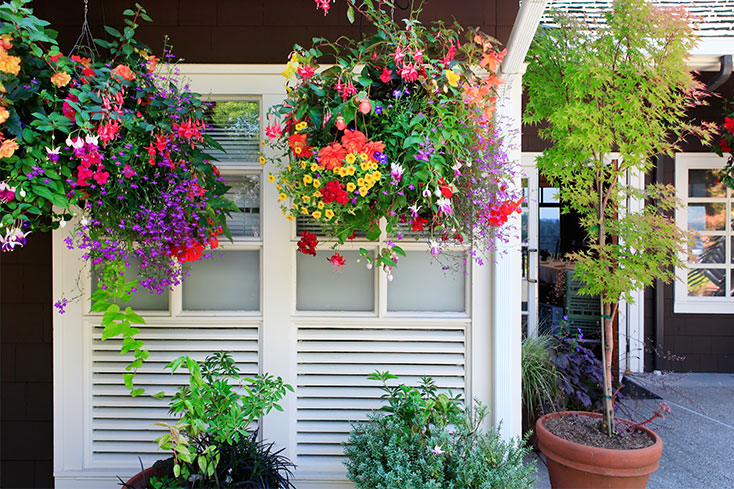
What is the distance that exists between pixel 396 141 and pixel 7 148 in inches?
45.9

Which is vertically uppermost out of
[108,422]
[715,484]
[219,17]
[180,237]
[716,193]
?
[219,17]

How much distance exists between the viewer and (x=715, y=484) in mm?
2557

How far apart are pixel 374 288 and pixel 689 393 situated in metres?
3.22

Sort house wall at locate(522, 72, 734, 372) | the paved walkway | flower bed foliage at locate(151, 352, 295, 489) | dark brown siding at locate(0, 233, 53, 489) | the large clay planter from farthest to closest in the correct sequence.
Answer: house wall at locate(522, 72, 734, 372), the paved walkway, dark brown siding at locate(0, 233, 53, 489), the large clay planter, flower bed foliage at locate(151, 352, 295, 489)

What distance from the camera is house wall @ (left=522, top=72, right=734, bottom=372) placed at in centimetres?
438

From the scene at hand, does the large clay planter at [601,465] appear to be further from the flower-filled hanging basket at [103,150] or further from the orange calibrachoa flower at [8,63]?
the orange calibrachoa flower at [8,63]

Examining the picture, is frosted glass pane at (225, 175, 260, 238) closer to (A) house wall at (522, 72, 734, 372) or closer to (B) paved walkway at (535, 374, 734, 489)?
(B) paved walkway at (535, 374, 734, 489)

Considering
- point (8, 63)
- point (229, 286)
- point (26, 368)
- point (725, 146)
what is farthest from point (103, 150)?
point (725, 146)

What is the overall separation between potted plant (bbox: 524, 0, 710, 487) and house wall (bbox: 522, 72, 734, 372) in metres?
2.40

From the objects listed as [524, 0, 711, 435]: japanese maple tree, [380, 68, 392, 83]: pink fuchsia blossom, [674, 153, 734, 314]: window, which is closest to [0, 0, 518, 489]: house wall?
[524, 0, 711, 435]: japanese maple tree

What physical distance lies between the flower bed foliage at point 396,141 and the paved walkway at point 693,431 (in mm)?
1755

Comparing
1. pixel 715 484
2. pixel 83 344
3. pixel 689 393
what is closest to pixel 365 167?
pixel 83 344

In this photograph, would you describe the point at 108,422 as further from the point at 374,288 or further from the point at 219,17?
the point at 219,17

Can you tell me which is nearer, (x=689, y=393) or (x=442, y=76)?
(x=442, y=76)
